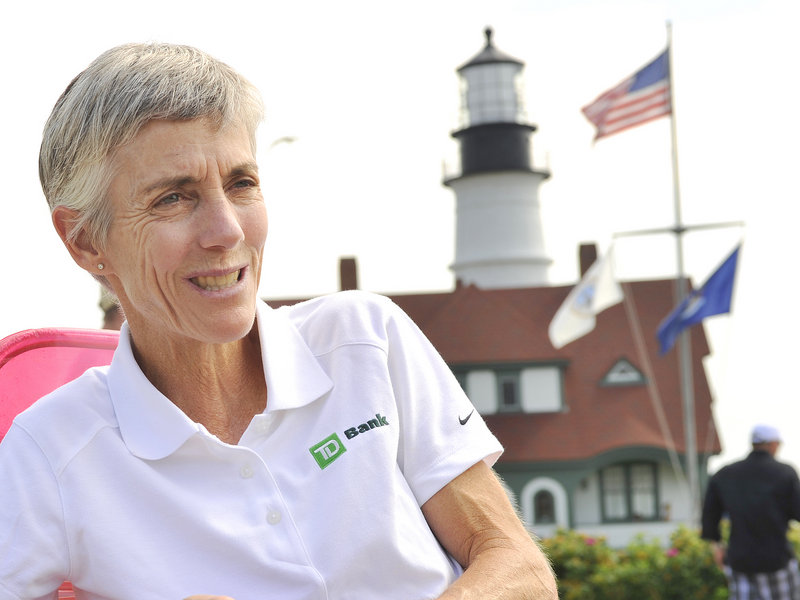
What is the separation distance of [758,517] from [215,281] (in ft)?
24.7

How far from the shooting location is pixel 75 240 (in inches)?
76.5

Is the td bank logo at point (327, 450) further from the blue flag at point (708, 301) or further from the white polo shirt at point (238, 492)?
the blue flag at point (708, 301)

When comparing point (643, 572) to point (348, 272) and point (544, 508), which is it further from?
point (348, 272)

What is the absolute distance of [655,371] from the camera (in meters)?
31.7

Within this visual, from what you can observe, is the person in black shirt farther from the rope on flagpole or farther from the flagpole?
the rope on flagpole

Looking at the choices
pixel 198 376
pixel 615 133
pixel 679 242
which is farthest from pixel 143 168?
pixel 679 242

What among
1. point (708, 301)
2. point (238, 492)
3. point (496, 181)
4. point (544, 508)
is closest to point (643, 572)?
point (708, 301)

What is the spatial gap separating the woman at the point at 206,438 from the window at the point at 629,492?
99.9 feet

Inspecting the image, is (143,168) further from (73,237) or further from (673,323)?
(673,323)

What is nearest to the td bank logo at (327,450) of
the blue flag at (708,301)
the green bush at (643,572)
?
the green bush at (643,572)

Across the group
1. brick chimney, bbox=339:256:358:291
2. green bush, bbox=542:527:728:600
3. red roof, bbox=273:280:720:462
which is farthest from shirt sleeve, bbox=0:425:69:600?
brick chimney, bbox=339:256:358:291

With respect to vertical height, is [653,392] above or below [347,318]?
below

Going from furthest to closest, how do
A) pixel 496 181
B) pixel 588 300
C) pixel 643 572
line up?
pixel 496 181, pixel 588 300, pixel 643 572

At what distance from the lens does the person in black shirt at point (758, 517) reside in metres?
8.57
